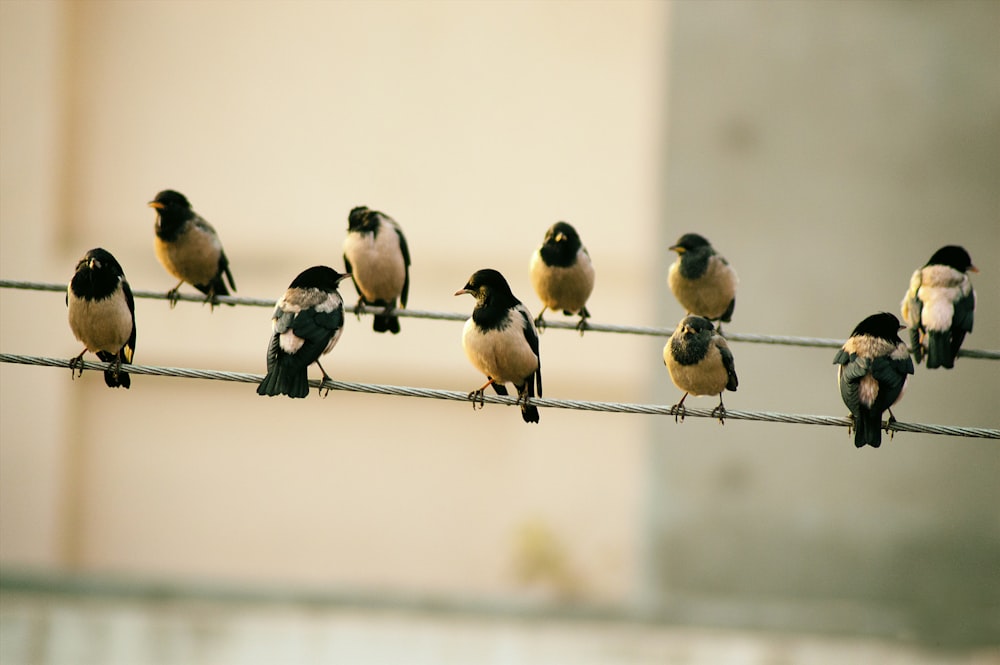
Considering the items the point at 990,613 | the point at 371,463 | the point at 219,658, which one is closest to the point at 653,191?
the point at 371,463

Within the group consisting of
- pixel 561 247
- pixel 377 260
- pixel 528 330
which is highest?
pixel 561 247

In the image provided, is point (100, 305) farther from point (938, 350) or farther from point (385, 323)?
point (938, 350)

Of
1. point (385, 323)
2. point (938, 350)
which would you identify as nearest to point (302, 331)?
point (385, 323)

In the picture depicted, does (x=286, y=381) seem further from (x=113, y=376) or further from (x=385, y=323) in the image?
(x=385, y=323)

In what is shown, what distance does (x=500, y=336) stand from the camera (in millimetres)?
5531

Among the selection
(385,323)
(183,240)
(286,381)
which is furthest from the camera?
(385,323)

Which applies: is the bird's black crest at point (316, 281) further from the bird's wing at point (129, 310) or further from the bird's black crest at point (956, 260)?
the bird's black crest at point (956, 260)

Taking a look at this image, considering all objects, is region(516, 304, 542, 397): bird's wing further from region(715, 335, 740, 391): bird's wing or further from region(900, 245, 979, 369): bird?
region(900, 245, 979, 369): bird

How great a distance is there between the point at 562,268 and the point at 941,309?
1.96 m

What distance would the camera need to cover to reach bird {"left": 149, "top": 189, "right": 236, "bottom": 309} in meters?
6.75

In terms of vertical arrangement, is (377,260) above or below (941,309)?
above

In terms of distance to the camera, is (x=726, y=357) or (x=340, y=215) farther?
(x=340, y=215)

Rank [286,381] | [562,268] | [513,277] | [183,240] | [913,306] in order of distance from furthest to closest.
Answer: [513,277]
[183,240]
[562,268]
[913,306]
[286,381]

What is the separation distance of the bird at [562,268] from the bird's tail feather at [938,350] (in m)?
1.75
